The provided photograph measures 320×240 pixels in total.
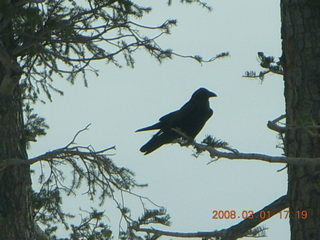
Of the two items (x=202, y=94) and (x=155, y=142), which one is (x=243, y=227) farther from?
(x=202, y=94)

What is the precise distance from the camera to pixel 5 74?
1025cm

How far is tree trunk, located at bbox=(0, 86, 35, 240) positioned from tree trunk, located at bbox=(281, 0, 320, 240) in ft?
14.2

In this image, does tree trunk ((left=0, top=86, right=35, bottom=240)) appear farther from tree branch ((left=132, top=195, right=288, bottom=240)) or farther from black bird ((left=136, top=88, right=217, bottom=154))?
tree branch ((left=132, top=195, right=288, bottom=240))

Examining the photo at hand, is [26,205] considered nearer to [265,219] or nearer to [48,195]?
[48,195]

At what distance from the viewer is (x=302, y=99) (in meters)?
6.57

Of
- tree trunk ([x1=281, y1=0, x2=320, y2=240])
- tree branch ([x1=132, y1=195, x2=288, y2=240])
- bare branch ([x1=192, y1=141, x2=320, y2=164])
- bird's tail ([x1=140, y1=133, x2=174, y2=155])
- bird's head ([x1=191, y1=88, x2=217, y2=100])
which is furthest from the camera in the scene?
bird's head ([x1=191, y1=88, x2=217, y2=100])

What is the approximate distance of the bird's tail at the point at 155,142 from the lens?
10.7m

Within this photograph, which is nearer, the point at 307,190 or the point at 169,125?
the point at 307,190

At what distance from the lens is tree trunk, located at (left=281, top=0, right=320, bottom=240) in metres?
6.40

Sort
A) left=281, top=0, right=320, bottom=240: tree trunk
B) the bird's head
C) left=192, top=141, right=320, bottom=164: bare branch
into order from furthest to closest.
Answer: the bird's head
left=281, top=0, right=320, bottom=240: tree trunk
left=192, top=141, right=320, bottom=164: bare branch

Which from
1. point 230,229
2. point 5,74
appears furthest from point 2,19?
point 230,229

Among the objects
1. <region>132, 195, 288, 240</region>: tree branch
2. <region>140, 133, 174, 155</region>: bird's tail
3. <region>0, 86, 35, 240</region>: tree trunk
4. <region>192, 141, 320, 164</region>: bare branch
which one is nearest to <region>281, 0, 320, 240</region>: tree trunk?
<region>132, 195, 288, 240</region>: tree branch

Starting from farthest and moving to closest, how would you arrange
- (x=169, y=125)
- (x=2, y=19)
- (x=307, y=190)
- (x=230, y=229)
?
(x=169, y=125), (x=2, y=19), (x=230, y=229), (x=307, y=190)

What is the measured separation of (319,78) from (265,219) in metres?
1.28
